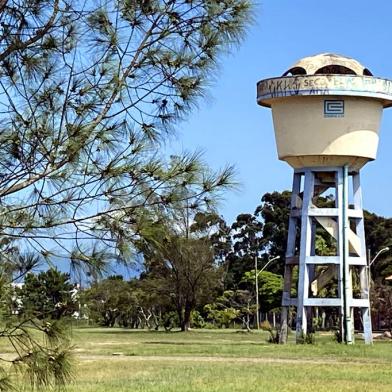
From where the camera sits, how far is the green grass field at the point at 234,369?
15.9 m

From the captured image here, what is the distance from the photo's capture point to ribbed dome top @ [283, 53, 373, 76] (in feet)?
105

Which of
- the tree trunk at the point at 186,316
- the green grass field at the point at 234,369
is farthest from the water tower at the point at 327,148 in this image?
the tree trunk at the point at 186,316

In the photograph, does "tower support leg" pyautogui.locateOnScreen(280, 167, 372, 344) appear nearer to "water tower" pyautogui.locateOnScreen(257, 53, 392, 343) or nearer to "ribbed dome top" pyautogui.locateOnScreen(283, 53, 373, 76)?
"water tower" pyautogui.locateOnScreen(257, 53, 392, 343)

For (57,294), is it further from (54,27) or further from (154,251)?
(54,27)

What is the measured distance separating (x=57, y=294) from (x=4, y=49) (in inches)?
71.8

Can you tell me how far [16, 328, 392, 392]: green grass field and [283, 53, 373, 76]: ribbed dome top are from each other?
9159 mm

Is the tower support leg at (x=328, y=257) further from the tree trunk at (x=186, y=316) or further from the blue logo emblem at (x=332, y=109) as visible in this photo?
the tree trunk at (x=186, y=316)

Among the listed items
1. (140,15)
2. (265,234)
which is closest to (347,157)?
(140,15)

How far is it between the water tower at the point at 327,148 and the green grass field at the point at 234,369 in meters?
3.68

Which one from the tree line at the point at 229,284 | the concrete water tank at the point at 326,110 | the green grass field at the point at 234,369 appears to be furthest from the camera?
the tree line at the point at 229,284

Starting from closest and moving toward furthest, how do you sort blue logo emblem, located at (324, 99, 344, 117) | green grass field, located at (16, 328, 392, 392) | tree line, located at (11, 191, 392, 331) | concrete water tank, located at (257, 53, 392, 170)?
green grass field, located at (16, 328, 392, 392) < concrete water tank, located at (257, 53, 392, 170) < blue logo emblem, located at (324, 99, 344, 117) < tree line, located at (11, 191, 392, 331)

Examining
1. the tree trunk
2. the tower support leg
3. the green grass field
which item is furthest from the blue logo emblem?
the tree trunk

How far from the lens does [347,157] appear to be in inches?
1242

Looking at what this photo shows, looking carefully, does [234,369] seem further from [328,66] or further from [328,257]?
[328,66]
